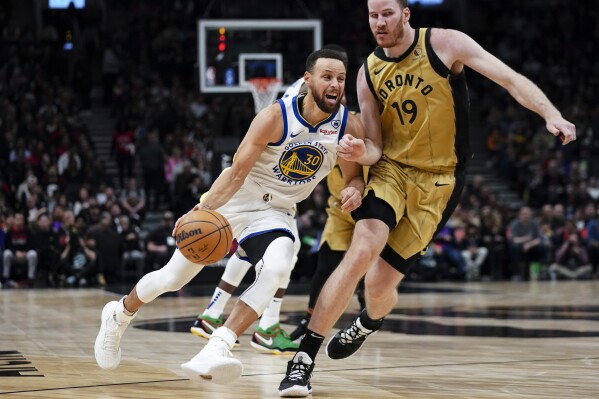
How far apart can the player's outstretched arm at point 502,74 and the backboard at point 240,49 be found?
396 inches

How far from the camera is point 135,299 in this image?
5973mm

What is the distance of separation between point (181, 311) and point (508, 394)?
6.03 meters

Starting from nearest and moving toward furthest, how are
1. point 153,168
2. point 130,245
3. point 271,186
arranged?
1. point 271,186
2. point 130,245
3. point 153,168

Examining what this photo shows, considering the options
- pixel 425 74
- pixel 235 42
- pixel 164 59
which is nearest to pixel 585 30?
pixel 164 59

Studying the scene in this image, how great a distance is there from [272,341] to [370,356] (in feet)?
2.72

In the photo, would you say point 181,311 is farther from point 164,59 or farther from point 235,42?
point 164,59

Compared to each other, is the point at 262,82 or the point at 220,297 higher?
the point at 262,82

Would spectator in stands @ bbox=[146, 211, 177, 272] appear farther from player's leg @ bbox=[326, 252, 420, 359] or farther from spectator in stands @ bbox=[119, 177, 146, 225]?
player's leg @ bbox=[326, 252, 420, 359]

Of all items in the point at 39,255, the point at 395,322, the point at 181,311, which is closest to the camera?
the point at 395,322

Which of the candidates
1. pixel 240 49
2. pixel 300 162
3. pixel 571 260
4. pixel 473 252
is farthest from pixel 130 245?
pixel 300 162

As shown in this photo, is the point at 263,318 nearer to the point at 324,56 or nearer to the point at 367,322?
the point at 367,322

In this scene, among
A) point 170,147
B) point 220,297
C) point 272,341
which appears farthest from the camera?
point 170,147

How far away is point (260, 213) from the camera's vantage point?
605 cm

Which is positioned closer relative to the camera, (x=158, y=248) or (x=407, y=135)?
(x=407, y=135)
